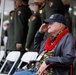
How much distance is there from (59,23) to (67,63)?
586 mm

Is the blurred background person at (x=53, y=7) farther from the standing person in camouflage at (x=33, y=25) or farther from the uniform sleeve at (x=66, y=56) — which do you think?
the uniform sleeve at (x=66, y=56)

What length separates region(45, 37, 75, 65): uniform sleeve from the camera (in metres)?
4.04

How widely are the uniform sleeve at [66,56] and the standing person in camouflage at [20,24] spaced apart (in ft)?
8.54

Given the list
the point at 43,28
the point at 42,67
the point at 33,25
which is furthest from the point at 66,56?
the point at 33,25

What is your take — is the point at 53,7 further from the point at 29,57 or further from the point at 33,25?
the point at 29,57

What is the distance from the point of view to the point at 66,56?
4043mm

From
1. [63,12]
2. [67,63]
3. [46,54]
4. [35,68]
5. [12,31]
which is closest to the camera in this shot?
[67,63]

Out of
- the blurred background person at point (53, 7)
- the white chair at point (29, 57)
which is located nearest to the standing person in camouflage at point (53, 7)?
the blurred background person at point (53, 7)

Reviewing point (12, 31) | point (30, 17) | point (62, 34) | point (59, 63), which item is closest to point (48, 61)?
point (59, 63)

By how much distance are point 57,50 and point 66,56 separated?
7.8 inches

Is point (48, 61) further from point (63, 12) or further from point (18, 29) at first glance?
point (18, 29)

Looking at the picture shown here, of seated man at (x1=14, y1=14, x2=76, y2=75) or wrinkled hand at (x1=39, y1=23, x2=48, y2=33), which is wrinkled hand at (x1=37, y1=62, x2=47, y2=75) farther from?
wrinkled hand at (x1=39, y1=23, x2=48, y2=33)

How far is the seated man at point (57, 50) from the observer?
406 cm

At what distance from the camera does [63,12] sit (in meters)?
5.90
